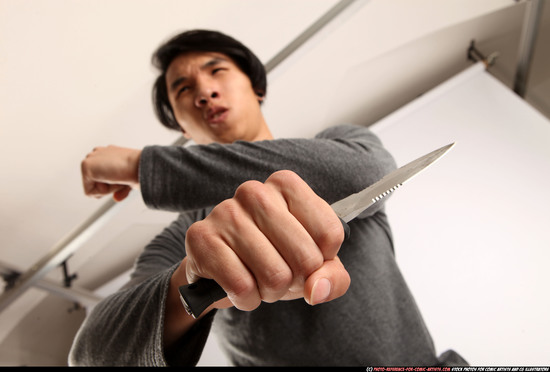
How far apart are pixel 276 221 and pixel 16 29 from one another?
0.44 meters

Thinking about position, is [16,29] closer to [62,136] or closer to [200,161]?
[62,136]

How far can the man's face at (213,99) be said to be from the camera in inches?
16.1

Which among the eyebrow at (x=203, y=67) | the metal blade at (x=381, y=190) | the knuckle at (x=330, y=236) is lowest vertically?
the knuckle at (x=330, y=236)

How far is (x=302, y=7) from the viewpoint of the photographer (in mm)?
589

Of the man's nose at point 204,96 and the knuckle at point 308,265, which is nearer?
the knuckle at point 308,265

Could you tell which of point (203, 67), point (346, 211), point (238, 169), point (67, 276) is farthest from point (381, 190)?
point (67, 276)

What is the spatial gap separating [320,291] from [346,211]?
1.7 inches

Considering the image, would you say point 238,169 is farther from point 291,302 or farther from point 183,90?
point 183,90

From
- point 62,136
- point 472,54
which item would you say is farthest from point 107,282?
point 472,54

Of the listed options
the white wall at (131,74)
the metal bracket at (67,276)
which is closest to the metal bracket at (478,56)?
the white wall at (131,74)

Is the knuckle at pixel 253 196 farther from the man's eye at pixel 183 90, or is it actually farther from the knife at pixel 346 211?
the man's eye at pixel 183 90

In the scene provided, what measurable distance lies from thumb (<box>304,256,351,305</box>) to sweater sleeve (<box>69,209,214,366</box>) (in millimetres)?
110

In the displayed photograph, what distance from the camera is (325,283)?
13 centimetres

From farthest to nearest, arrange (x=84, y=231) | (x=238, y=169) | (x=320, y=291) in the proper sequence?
(x=84, y=231) < (x=238, y=169) < (x=320, y=291)
